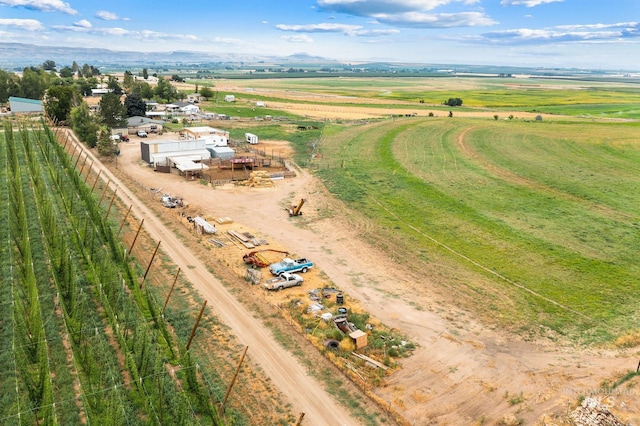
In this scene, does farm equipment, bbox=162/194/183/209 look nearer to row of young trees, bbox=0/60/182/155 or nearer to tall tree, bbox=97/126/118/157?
tall tree, bbox=97/126/118/157

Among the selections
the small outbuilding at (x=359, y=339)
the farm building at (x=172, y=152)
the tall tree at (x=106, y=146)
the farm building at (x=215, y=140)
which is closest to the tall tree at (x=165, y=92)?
the farm building at (x=215, y=140)

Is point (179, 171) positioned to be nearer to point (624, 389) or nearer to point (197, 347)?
point (197, 347)

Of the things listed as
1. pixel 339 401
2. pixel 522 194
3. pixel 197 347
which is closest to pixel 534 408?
pixel 339 401

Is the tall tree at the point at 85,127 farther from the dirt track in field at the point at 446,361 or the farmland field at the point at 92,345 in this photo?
the dirt track in field at the point at 446,361

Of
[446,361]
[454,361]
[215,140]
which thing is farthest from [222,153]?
[454,361]

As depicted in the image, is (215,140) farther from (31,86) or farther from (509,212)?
(31,86)

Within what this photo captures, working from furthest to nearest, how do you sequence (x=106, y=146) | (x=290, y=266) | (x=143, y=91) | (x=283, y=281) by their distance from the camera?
(x=143, y=91) < (x=106, y=146) < (x=290, y=266) < (x=283, y=281)
